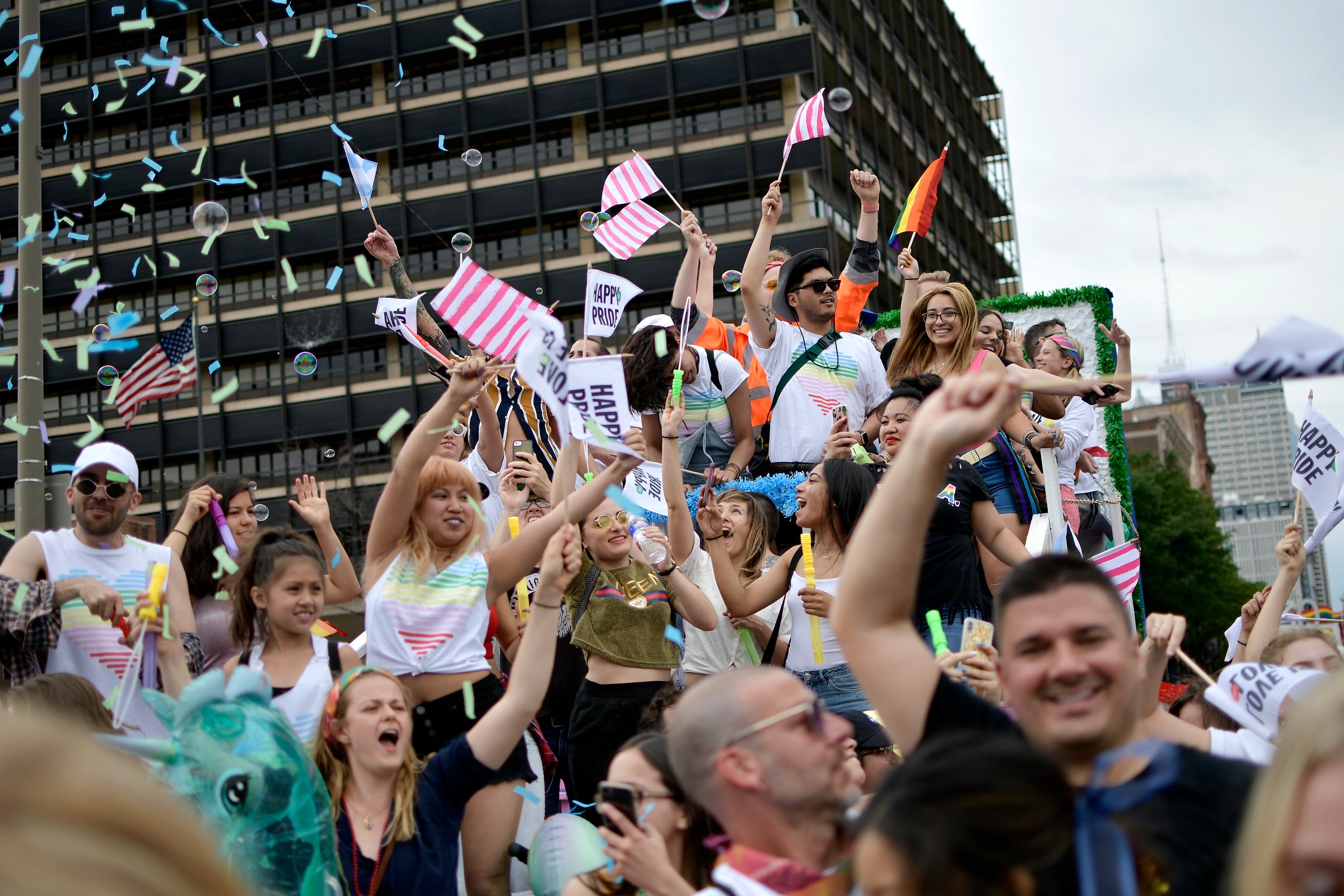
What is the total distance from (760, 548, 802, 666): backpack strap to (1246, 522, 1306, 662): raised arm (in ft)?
6.15

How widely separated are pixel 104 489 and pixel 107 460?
14cm

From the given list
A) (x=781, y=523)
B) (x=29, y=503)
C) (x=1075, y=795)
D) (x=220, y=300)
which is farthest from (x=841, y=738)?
(x=220, y=300)

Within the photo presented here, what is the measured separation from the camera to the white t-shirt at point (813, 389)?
7.16 meters

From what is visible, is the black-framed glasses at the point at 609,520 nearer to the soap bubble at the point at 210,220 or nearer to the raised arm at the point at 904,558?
the raised arm at the point at 904,558

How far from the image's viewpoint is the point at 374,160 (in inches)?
1953

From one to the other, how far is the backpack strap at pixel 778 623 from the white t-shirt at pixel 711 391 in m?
1.67

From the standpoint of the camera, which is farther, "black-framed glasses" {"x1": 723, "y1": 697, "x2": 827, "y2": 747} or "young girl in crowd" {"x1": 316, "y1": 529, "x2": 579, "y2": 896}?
"young girl in crowd" {"x1": 316, "y1": 529, "x2": 579, "y2": 896}

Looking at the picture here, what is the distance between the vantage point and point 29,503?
23.9 feet

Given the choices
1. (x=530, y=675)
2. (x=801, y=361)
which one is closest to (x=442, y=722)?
(x=530, y=675)

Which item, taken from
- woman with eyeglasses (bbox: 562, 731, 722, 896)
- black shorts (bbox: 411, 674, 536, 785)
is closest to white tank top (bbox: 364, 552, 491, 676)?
black shorts (bbox: 411, 674, 536, 785)

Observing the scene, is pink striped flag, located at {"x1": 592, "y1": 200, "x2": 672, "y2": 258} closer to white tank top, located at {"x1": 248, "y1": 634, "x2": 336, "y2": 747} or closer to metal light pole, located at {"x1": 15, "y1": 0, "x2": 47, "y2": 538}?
metal light pole, located at {"x1": 15, "y1": 0, "x2": 47, "y2": 538}

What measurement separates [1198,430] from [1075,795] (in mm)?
123239

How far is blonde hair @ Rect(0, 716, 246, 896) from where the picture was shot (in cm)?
118

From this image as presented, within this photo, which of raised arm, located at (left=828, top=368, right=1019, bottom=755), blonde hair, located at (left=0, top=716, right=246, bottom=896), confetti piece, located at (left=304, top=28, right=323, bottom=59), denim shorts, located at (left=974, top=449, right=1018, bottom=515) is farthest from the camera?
confetti piece, located at (left=304, top=28, right=323, bottom=59)
